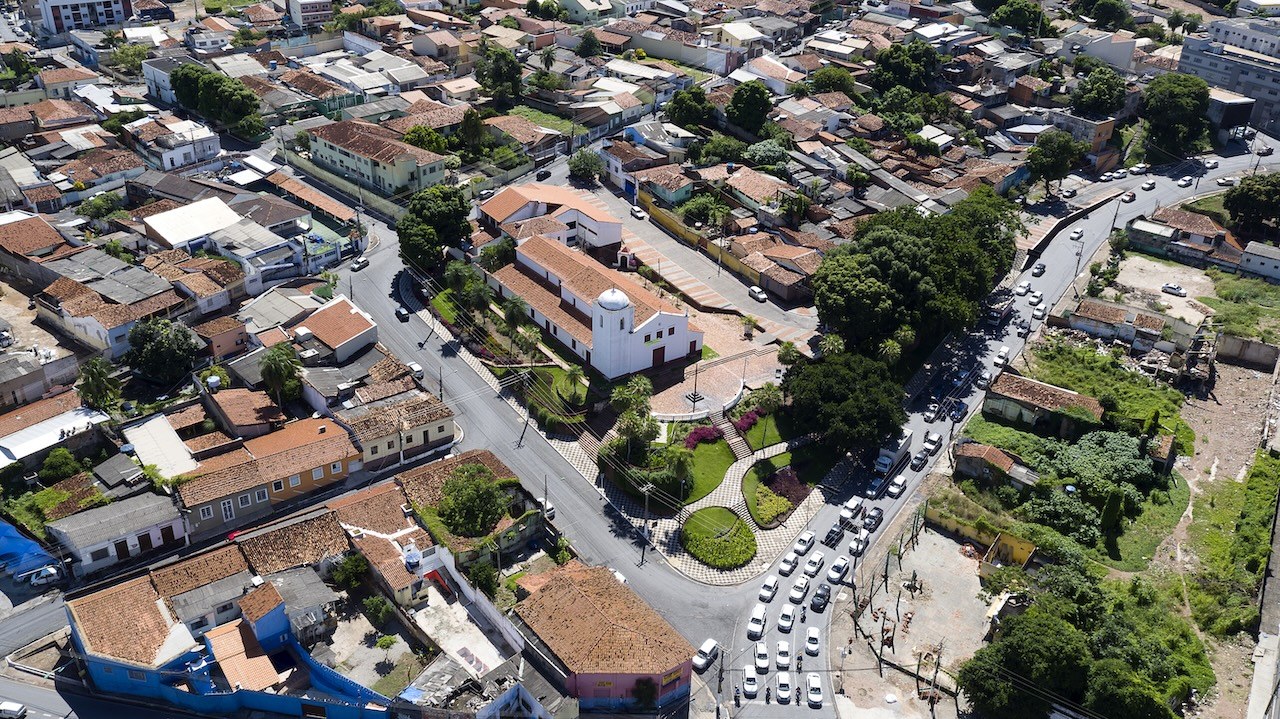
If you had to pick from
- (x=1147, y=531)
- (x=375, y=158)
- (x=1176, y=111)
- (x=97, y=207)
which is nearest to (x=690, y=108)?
(x=375, y=158)

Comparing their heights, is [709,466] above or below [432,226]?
below

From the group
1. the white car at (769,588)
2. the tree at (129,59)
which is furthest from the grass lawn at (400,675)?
the tree at (129,59)

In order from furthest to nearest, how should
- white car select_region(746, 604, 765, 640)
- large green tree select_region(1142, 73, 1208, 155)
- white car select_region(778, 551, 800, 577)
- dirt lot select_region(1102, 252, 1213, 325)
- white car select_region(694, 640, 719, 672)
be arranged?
large green tree select_region(1142, 73, 1208, 155) → dirt lot select_region(1102, 252, 1213, 325) → white car select_region(778, 551, 800, 577) → white car select_region(746, 604, 765, 640) → white car select_region(694, 640, 719, 672)

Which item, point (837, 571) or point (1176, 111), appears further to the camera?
point (1176, 111)

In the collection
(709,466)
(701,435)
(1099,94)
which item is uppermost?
(1099,94)

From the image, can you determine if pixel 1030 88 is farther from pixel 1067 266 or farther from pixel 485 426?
pixel 485 426

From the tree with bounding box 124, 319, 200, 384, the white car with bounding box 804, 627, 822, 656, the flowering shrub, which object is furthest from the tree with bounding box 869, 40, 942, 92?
the tree with bounding box 124, 319, 200, 384

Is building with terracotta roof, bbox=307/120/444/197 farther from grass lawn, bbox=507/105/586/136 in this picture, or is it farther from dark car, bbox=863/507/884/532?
dark car, bbox=863/507/884/532

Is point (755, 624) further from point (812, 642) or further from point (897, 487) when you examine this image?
point (897, 487)
